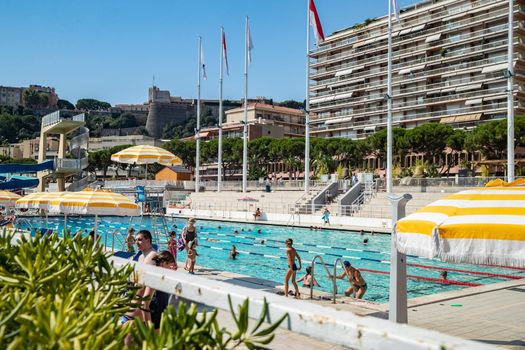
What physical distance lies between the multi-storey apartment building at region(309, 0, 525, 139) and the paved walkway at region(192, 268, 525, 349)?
166ft

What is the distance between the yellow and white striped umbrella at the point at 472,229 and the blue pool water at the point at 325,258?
8.49 metres

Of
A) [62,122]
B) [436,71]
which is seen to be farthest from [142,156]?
[436,71]

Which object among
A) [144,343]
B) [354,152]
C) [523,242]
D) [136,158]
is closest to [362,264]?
[136,158]

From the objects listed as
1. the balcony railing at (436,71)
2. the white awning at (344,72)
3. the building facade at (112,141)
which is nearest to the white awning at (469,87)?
the balcony railing at (436,71)

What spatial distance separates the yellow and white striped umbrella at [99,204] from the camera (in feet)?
47.6

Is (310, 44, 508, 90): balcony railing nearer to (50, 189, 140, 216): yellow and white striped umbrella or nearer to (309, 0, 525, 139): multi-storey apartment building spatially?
(309, 0, 525, 139): multi-storey apartment building

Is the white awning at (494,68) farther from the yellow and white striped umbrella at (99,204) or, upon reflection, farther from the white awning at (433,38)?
the yellow and white striped umbrella at (99,204)

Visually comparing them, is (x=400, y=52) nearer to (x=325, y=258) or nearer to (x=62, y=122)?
(x=62, y=122)

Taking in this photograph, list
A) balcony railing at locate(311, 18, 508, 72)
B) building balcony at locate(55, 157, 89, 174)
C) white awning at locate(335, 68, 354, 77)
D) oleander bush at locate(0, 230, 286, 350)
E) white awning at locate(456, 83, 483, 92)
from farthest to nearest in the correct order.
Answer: white awning at locate(335, 68, 354, 77)
white awning at locate(456, 83, 483, 92)
balcony railing at locate(311, 18, 508, 72)
building balcony at locate(55, 157, 89, 174)
oleander bush at locate(0, 230, 286, 350)

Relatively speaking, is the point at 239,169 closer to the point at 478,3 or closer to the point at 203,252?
the point at 478,3

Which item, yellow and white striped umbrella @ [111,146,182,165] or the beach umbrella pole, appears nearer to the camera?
the beach umbrella pole

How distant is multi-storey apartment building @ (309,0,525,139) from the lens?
63188 mm

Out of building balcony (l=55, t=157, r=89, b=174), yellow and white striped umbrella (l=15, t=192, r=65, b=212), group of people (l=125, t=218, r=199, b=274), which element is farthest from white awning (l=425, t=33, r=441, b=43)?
yellow and white striped umbrella (l=15, t=192, r=65, b=212)

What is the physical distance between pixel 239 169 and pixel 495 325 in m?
82.7
